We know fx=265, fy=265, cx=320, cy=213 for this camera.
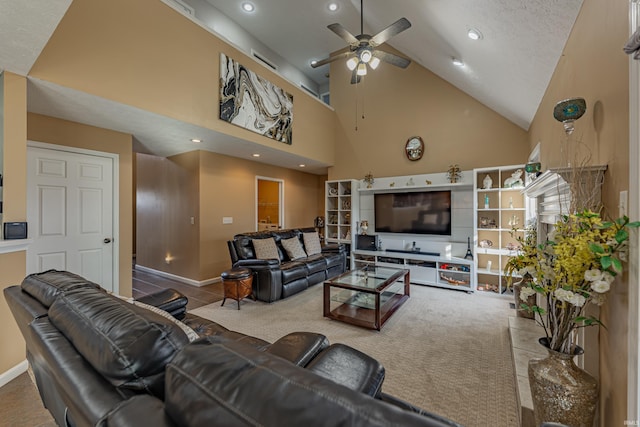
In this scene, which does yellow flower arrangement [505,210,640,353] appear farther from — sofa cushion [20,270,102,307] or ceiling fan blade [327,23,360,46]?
ceiling fan blade [327,23,360,46]

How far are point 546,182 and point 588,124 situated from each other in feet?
1.52

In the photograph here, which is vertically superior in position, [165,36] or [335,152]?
[165,36]

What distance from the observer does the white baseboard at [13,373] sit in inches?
81.4

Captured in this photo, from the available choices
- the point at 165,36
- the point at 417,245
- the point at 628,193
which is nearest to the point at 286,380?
the point at 628,193

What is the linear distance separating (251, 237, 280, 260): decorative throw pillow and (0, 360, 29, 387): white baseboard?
256 centimetres

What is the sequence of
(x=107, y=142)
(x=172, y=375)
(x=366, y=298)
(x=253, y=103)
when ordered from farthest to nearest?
1. (x=253, y=103)
2. (x=107, y=142)
3. (x=366, y=298)
4. (x=172, y=375)

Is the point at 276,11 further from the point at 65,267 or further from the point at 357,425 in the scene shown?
the point at 357,425

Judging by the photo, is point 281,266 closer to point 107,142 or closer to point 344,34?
point 107,142

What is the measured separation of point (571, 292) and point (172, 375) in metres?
1.62

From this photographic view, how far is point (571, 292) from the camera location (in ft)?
3.98

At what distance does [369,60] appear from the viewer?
3.25m

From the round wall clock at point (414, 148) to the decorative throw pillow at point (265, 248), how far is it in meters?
3.21

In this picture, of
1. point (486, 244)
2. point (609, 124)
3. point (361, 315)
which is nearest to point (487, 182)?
point (486, 244)

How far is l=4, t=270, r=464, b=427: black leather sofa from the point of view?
0.54 meters
